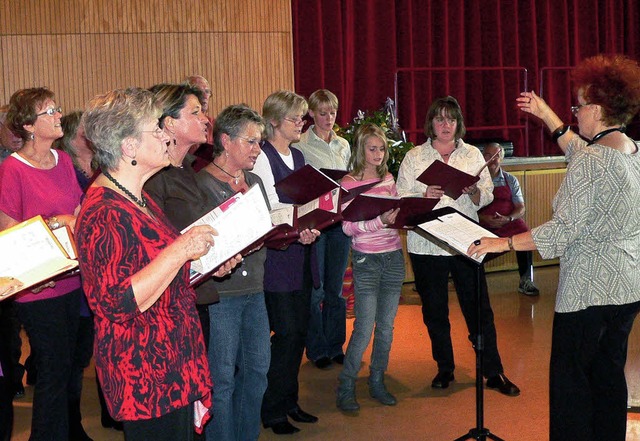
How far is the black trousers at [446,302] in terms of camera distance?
5.01 meters

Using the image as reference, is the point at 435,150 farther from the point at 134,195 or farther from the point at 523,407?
the point at 134,195

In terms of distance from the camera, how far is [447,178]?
174 inches

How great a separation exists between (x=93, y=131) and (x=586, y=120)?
6.52 ft

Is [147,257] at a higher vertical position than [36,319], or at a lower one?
higher

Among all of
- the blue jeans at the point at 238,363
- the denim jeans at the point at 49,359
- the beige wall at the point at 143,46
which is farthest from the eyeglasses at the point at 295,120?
the beige wall at the point at 143,46

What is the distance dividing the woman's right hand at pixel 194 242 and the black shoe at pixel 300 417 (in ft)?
7.49

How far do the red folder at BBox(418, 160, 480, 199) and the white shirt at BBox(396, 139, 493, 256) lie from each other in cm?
42

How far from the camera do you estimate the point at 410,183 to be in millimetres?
5047

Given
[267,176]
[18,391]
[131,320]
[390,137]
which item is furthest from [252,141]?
[390,137]

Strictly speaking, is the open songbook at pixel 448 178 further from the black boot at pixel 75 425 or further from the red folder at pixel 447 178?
the black boot at pixel 75 425

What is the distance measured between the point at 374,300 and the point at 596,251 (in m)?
1.58

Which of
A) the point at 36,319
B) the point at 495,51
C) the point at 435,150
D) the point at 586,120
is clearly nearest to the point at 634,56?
the point at 495,51

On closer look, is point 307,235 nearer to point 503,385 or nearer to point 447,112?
point 447,112

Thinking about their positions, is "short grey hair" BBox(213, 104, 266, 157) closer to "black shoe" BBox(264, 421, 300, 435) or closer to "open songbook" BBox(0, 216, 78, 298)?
"open songbook" BBox(0, 216, 78, 298)
